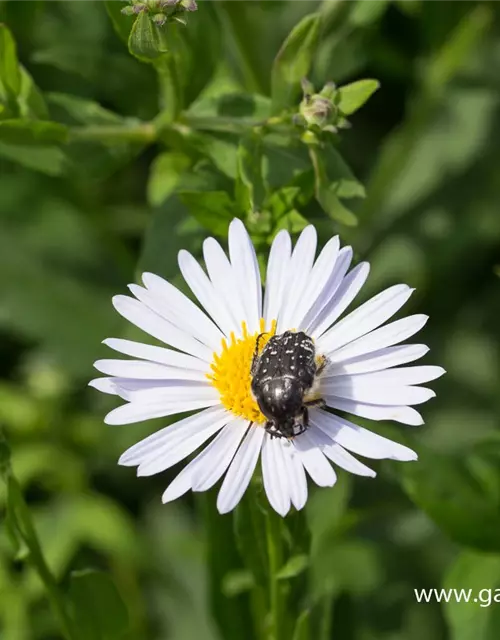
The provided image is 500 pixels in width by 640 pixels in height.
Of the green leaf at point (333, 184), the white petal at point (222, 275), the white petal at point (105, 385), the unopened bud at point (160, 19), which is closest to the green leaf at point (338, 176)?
the green leaf at point (333, 184)

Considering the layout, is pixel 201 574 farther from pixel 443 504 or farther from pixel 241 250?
pixel 241 250

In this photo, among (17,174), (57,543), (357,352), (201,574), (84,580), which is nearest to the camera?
(357,352)

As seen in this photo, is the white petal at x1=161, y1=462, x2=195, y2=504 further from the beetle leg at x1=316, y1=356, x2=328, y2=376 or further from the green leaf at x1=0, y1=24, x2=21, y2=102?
the green leaf at x1=0, y1=24, x2=21, y2=102

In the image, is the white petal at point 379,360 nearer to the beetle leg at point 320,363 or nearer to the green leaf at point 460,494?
the beetle leg at point 320,363

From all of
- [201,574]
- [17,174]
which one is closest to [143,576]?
[201,574]

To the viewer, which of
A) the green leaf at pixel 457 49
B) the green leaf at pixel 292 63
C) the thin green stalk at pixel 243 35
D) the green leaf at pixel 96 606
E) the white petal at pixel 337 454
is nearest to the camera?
the white petal at pixel 337 454

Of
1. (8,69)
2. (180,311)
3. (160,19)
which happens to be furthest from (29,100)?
(180,311)

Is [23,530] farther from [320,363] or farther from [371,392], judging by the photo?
[371,392]
